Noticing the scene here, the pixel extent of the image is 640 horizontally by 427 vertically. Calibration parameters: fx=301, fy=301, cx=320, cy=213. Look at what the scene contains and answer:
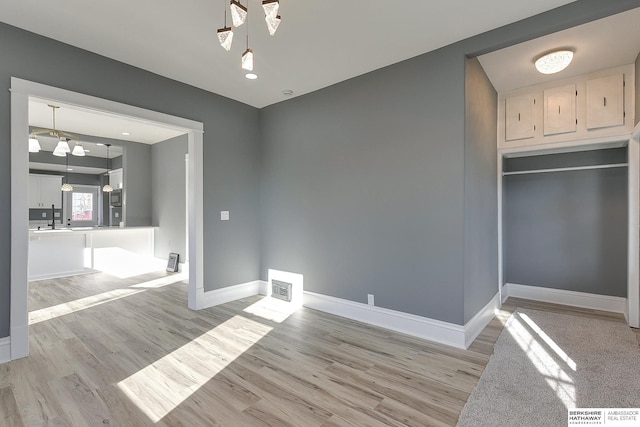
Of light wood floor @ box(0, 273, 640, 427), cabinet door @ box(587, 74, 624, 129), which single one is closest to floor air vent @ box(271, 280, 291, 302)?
light wood floor @ box(0, 273, 640, 427)

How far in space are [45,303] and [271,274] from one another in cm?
303

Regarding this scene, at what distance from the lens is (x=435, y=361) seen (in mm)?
2525

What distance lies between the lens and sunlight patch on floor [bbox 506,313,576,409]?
210 cm

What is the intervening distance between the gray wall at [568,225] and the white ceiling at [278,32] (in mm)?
2593

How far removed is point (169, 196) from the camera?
6.57m

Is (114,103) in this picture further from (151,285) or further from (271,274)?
(151,285)

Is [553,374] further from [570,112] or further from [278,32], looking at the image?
[278,32]

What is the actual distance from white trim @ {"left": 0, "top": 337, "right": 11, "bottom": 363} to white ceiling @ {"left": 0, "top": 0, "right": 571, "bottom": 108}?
262 cm

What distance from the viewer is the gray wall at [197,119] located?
2.49m

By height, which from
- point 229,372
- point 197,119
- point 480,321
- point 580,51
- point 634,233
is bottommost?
point 229,372

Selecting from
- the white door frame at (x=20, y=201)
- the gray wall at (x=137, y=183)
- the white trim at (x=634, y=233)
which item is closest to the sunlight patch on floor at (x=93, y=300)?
the white door frame at (x=20, y=201)

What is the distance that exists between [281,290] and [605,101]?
4.41 m

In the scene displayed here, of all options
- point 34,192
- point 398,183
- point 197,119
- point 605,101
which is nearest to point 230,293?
point 197,119

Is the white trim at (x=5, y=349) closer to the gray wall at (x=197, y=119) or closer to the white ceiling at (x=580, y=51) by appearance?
the gray wall at (x=197, y=119)
